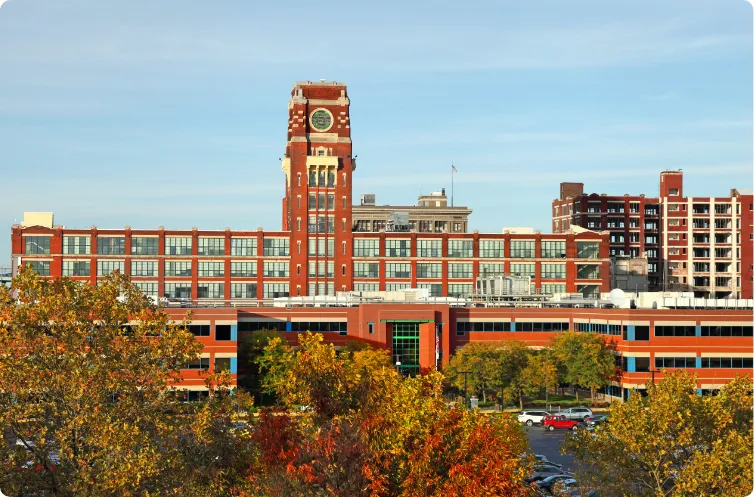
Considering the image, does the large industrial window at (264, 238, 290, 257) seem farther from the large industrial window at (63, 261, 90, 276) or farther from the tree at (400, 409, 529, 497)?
the tree at (400, 409, 529, 497)

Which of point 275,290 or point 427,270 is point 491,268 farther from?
point 275,290

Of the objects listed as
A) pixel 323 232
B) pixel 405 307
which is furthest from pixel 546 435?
pixel 323 232

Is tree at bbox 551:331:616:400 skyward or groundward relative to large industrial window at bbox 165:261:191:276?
groundward

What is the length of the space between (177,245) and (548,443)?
8273cm

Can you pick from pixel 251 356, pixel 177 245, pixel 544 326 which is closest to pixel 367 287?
pixel 177 245

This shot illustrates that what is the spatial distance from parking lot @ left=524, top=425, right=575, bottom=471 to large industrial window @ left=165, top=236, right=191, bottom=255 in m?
73.5

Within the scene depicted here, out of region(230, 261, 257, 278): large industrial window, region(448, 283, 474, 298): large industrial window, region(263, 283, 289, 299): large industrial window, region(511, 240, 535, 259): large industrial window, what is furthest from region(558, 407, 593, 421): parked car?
region(230, 261, 257, 278): large industrial window

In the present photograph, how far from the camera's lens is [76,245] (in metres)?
158

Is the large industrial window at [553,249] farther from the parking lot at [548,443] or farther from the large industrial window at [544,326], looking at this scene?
the parking lot at [548,443]

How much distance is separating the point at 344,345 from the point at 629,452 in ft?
246

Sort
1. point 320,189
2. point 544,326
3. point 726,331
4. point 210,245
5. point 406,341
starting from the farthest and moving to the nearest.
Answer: point 320,189, point 210,245, point 544,326, point 406,341, point 726,331

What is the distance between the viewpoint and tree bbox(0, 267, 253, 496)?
40.9 m

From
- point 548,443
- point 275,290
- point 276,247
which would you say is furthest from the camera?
point 276,247

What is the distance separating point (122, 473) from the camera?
39.8 m
